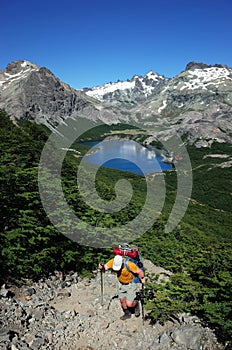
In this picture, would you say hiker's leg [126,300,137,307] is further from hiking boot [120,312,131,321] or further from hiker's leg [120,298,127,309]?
hiking boot [120,312,131,321]

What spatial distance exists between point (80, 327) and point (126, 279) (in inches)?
95.5

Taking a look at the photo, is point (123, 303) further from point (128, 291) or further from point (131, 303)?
point (128, 291)

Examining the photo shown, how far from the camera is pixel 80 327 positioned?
1046 centimetres

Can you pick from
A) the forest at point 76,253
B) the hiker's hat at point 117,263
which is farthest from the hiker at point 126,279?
the forest at point 76,253

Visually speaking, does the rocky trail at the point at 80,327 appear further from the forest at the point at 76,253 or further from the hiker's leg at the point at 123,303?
the forest at the point at 76,253

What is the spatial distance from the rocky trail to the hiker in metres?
0.45

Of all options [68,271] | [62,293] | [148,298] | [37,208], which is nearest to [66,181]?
[37,208]

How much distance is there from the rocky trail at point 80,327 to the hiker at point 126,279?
446 mm

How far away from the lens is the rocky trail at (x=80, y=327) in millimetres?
9523

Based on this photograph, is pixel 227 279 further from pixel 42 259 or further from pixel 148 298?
pixel 42 259

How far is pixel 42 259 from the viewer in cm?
1391

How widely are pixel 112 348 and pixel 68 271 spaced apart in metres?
5.89

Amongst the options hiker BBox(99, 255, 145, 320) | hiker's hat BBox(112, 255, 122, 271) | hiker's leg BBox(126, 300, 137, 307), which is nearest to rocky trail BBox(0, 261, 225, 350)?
hiker BBox(99, 255, 145, 320)

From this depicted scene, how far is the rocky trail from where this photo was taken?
9.52 m
